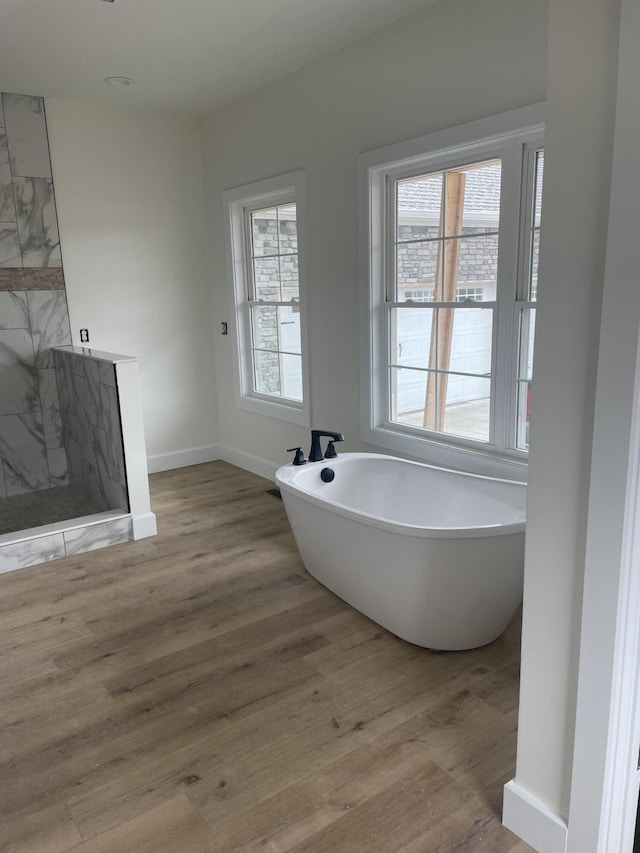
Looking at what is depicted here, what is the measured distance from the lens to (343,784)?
189cm

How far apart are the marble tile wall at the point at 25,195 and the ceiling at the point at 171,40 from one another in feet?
0.50

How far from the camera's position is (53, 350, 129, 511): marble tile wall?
147 inches

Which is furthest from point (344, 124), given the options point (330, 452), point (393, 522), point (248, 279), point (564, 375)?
point (564, 375)

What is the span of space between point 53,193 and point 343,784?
4.12 meters

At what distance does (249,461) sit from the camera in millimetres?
5066

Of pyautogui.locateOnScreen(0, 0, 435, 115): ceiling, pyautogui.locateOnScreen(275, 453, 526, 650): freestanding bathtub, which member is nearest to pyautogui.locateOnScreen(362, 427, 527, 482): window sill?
pyautogui.locateOnScreen(275, 453, 526, 650): freestanding bathtub

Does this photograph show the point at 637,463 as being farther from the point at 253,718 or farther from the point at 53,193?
the point at 53,193

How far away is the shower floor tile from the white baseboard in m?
0.57

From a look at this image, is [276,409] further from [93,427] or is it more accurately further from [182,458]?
[93,427]

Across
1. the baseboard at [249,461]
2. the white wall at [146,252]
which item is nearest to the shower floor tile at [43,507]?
the white wall at [146,252]

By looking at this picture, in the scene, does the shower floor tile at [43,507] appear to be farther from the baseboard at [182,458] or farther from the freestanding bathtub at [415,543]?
the freestanding bathtub at [415,543]

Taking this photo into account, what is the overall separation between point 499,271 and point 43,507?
328 cm

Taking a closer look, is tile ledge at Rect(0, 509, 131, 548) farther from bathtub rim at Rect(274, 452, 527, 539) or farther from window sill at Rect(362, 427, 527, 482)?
window sill at Rect(362, 427, 527, 482)

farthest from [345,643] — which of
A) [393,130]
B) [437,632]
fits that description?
[393,130]
